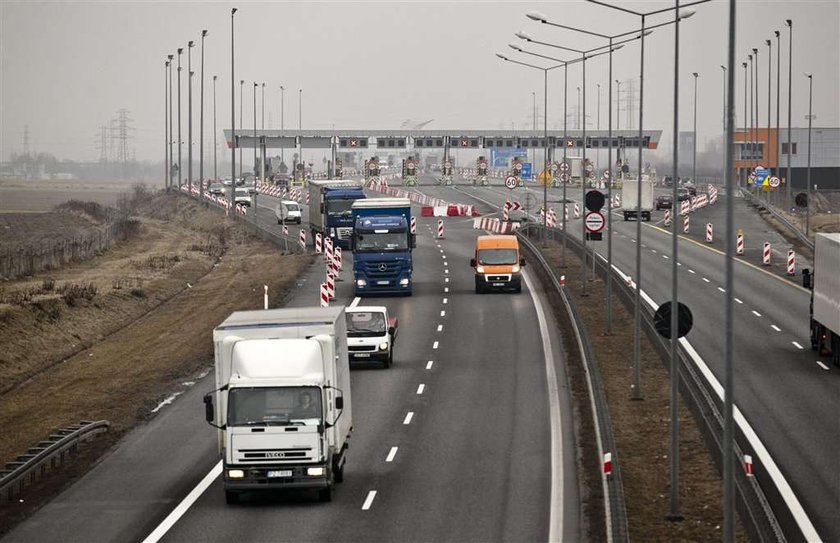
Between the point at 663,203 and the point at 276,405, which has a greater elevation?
the point at 663,203

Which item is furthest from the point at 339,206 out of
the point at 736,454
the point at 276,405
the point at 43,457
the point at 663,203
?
the point at 276,405

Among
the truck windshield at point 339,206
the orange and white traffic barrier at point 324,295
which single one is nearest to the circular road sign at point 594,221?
the orange and white traffic barrier at point 324,295

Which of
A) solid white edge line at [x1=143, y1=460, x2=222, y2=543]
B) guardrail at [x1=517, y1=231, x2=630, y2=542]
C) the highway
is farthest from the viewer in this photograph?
the highway

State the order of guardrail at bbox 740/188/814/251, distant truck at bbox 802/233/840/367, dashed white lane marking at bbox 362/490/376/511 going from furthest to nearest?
guardrail at bbox 740/188/814/251, distant truck at bbox 802/233/840/367, dashed white lane marking at bbox 362/490/376/511

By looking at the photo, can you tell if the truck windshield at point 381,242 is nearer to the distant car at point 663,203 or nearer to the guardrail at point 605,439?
the guardrail at point 605,439

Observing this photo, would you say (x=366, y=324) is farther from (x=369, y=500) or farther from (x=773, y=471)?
(x=773, y=471)

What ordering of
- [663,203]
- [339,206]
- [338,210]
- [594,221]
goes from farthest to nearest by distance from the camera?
[663,203] < [338,210] < [339,206] < [594,221]

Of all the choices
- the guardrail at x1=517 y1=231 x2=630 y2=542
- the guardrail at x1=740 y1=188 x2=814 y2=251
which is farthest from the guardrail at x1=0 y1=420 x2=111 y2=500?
the guardrail at x1=740 y1=188 x2=814 y2=251

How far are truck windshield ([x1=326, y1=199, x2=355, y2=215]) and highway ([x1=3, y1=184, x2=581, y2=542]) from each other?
105 ft

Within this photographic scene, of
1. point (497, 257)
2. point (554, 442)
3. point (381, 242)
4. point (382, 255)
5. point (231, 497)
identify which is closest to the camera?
point (231, 497)

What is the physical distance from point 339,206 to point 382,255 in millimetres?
20208

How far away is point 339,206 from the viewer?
81.9 meters

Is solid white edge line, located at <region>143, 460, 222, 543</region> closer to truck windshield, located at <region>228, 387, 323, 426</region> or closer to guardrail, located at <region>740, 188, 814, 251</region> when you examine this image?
truck windshield, located at <region>228, 387, 323, 426</region>

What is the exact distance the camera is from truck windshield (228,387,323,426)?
87.9 ft
